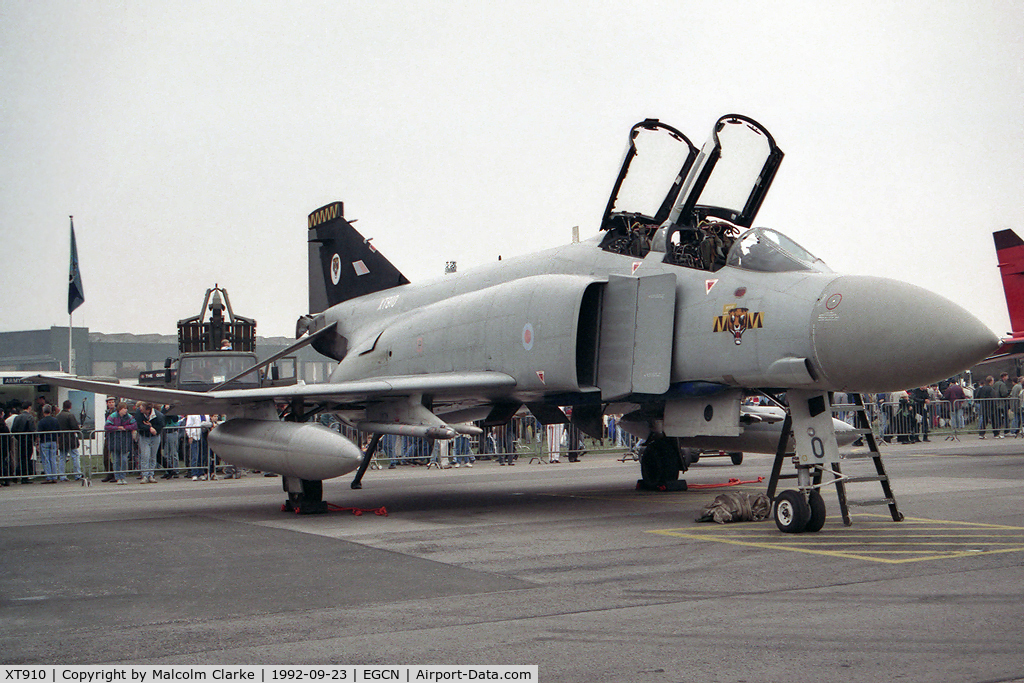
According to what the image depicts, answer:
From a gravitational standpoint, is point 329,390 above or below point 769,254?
below

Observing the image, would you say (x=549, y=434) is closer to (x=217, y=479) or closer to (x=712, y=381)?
(x=217, y=479)

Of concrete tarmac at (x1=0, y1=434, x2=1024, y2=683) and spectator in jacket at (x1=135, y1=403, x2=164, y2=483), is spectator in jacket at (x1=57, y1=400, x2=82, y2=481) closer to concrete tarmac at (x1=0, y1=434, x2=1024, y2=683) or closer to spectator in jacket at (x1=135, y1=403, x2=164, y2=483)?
spectator in jacket at (x1=135, y1=403, x2=164, y2=483)

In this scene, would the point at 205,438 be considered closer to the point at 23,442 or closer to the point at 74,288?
the point at 23,442

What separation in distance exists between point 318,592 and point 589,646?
2279mm

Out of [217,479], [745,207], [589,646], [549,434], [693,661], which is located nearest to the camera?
[693,661]

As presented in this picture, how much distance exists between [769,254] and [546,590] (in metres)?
4.46

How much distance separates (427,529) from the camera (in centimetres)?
924

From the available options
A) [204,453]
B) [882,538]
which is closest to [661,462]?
[882,538]

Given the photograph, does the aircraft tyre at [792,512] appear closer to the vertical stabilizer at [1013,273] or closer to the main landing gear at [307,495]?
the main landing gear at [307,495]

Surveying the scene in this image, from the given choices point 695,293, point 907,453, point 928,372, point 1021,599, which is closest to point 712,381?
point 695,293

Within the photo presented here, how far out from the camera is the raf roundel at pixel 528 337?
10234 millimetres

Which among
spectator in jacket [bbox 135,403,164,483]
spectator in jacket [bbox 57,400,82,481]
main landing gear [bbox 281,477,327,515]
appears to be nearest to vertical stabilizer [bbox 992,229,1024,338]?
main landing gear [bbox 281,477,327,515]

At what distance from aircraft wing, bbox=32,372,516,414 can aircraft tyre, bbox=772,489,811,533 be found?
346cm

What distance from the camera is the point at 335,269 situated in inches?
624
